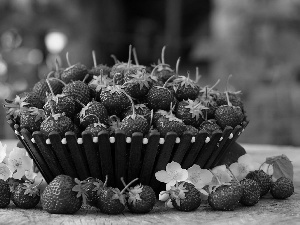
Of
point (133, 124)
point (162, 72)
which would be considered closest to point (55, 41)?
point (162, 72)

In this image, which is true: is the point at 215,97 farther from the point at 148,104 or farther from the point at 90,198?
the point at 90,198

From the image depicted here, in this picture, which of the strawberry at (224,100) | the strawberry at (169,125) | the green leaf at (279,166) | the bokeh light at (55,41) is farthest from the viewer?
the bokeh light at (55,41)

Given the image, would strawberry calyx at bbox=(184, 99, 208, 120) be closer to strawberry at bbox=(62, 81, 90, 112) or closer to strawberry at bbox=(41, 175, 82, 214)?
strawberry at bbox=(62, 81, 90, 112)

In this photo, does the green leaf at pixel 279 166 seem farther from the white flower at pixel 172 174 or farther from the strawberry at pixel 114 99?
the strawberry at pixel 114 99

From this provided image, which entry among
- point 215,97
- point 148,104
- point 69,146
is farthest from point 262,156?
point 69,146

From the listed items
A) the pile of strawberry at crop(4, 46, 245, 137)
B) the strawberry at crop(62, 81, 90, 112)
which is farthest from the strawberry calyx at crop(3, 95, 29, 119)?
the strawberry at crop(62, 81, 90, 112)

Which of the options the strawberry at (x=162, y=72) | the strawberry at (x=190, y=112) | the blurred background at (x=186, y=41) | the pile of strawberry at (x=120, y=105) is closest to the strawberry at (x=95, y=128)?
the pile of strawberry at (x=120, y=105)
